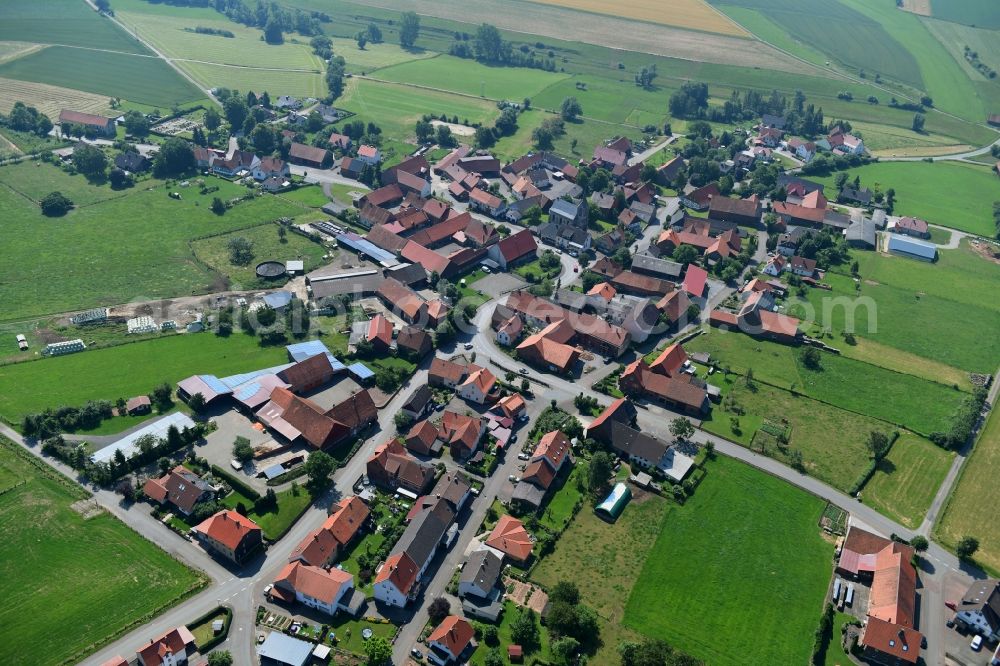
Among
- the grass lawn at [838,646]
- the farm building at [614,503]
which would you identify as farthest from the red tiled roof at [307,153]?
the grass lawn at [838,646]

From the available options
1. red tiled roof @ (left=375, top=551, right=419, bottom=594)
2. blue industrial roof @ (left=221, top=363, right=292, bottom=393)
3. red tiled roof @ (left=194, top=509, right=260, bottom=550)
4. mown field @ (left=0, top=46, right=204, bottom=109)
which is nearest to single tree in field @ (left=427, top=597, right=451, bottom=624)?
red tiled roof @ (left=375, top=551, right=419, bottom=594)

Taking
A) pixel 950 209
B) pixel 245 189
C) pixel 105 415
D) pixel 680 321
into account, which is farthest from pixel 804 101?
pixel 105 415

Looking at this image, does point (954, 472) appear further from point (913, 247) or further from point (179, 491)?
point (179, 491)

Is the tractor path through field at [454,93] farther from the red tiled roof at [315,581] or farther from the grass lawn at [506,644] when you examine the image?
the red tiled roof at [315,581]

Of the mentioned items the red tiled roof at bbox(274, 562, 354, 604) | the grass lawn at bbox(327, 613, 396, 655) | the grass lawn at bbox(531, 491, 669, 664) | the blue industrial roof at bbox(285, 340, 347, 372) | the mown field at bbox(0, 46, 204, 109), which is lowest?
the grass lawn at bbox(327, 613, 396, 655)

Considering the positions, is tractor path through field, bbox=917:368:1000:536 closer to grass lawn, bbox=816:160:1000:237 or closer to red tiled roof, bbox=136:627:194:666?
grass lawn, bbox=816:160:1000:237

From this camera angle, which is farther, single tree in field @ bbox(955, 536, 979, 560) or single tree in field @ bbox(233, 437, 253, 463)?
single tree in field @ bbox(233, 437, 253, 463)
